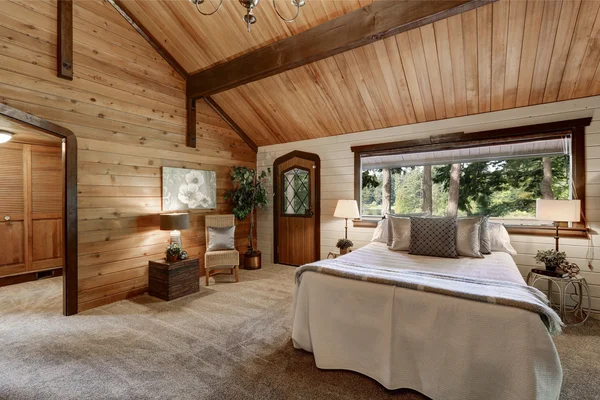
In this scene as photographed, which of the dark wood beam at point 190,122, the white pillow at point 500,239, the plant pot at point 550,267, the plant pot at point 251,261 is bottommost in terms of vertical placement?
the plant pot at point 251,261

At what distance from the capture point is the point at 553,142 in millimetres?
3361

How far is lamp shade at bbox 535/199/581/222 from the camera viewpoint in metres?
2.74

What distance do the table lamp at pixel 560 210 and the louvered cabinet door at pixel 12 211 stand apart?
6.93 m

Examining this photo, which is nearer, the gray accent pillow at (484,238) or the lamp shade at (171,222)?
the gray accent pillow at (484,238)

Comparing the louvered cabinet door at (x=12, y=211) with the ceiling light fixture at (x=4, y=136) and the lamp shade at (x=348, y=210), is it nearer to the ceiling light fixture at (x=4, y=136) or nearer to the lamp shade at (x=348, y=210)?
the ceiling light fixture at (x=4, y=136)

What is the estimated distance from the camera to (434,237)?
3.00m

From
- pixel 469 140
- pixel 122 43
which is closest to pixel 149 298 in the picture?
pixel 122 43

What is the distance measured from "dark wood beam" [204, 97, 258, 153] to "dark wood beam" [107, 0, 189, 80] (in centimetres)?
57

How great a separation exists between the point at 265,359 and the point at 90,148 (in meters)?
3.06

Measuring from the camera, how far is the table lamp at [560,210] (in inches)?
108

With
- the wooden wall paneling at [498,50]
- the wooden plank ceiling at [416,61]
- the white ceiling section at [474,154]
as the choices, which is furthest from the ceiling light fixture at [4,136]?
the wooden wall paneling at [498,50]

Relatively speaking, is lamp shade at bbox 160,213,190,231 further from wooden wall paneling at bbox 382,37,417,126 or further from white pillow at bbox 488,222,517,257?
white pillow at bbox 488,222,517,257

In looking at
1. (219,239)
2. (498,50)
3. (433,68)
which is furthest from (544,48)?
(219,239)

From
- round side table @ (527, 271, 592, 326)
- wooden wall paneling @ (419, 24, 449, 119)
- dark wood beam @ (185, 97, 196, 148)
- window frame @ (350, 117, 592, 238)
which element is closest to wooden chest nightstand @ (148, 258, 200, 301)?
dark wood beam @ (185, 97, 196, 148)
